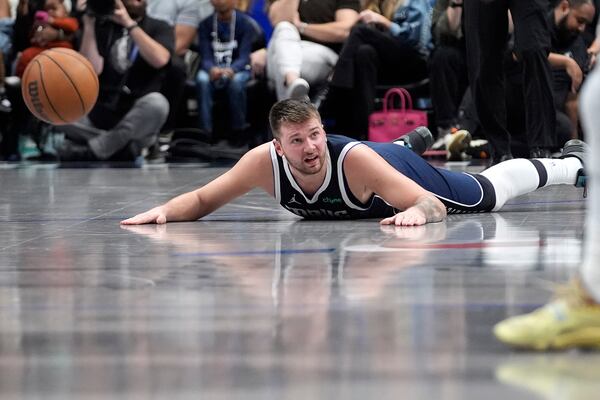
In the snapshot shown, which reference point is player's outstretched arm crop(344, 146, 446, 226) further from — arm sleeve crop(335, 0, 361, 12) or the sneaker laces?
arm sleeve crop(335, 0, 361, 12)

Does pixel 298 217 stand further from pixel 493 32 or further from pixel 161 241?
pixel 493 32

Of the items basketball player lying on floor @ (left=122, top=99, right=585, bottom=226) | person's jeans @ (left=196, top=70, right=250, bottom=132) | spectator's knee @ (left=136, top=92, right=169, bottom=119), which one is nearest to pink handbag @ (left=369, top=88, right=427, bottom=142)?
person's jeans @ (left=196, top=70, right=250, bottom=132)

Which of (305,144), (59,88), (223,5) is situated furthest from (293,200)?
(223,5)

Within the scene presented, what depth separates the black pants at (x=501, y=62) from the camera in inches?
296

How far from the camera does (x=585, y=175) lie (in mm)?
6109

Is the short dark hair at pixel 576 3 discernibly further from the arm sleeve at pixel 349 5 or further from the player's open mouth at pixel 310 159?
the player's open mouth at pixel 310 159

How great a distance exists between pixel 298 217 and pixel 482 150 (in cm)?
433

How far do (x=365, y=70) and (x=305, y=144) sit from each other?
17.4 feet

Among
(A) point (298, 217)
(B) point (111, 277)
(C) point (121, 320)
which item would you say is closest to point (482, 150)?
(A) point (298, 217)

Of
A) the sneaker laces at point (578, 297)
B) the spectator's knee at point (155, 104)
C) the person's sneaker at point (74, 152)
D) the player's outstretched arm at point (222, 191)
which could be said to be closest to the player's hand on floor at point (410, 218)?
the player's outstretched arm at point (222, 191)

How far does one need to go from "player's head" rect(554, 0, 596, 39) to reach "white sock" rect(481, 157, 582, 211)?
3.90 metres

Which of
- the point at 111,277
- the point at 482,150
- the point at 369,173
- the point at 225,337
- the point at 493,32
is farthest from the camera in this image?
the point at 482,150

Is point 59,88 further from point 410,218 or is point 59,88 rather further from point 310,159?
point 410,218

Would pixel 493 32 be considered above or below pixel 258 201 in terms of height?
above
